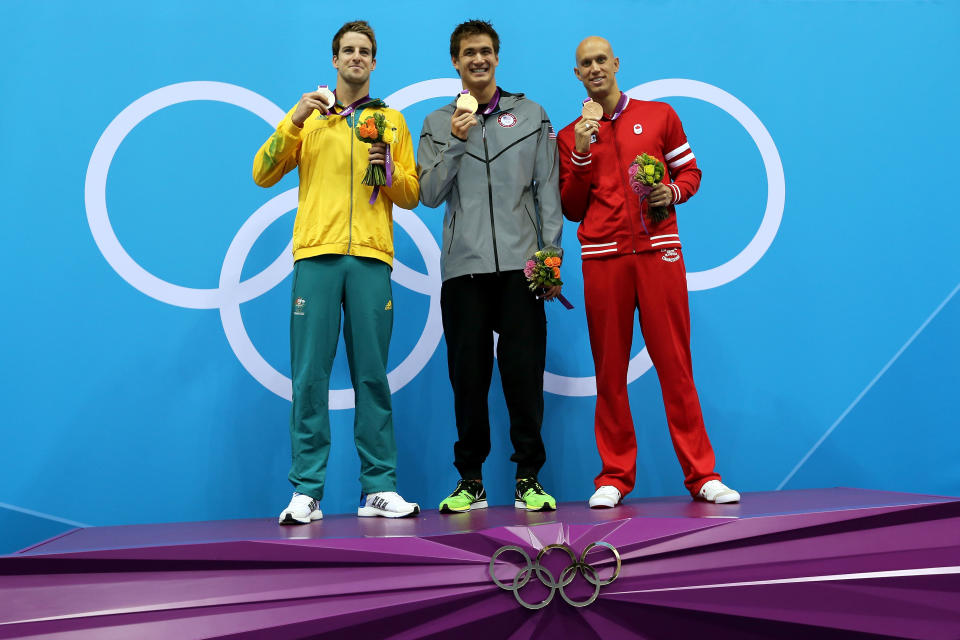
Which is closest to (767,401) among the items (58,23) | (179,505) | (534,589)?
(534,589)

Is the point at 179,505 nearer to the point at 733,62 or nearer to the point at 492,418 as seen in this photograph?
the point at 492,418

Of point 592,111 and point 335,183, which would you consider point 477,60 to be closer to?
point 592,111

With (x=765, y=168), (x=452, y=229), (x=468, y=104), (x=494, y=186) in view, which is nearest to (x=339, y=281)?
(x=452, y=229)

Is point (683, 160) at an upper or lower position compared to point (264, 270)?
lower

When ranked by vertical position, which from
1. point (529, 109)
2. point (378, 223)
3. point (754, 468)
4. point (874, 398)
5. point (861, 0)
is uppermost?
point (861, 0)

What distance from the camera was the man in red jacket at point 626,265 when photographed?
3.06 meters

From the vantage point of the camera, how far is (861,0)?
4.25m

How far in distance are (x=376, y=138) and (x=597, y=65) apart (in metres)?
1.00

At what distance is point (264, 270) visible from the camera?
3721mm

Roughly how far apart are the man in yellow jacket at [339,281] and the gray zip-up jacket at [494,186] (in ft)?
0.60

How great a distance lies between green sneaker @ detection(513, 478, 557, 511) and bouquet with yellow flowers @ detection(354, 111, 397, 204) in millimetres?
1242

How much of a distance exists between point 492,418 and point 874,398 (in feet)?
6.51

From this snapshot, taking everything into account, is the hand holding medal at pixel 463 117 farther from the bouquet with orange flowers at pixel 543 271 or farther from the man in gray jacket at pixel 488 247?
the bouquet with orange flowers at pixel 543 271

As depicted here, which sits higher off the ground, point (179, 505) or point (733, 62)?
point (733, 62)
